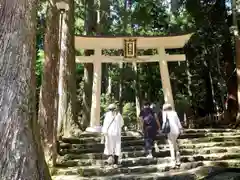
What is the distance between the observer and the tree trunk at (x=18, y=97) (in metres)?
4.16

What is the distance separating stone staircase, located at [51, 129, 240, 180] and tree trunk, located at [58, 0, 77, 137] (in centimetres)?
60

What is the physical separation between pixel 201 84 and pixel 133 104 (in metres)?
4.52

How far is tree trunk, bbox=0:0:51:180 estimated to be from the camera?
A: 416cm

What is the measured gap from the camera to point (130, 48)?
14555mm

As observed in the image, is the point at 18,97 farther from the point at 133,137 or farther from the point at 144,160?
the point at 133,137

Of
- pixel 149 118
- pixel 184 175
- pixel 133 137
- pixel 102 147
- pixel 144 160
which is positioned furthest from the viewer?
pixel 133 137

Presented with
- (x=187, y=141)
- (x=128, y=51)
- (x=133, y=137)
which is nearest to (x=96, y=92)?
(x=128, y=51)

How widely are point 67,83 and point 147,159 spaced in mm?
3852

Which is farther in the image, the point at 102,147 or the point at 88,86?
the point at 88,86

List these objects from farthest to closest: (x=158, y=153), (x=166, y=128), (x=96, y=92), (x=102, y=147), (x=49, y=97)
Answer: (x=96, y=92)
(x=102, y=147)
(x=158, y=153)
(x=49, y=97)
(x=166, y=128)

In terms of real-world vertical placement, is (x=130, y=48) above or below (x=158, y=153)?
above

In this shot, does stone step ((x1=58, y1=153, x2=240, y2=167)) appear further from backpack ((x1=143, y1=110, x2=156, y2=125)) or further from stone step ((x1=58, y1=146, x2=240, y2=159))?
backpack ((x1=143, y1=110, x2=156, y2=125))

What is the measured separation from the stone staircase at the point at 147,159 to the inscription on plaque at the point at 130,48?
3826 millimetres

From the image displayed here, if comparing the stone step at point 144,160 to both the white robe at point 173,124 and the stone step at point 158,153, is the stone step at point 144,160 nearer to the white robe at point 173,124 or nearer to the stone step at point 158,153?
the stone step at point 158,153
